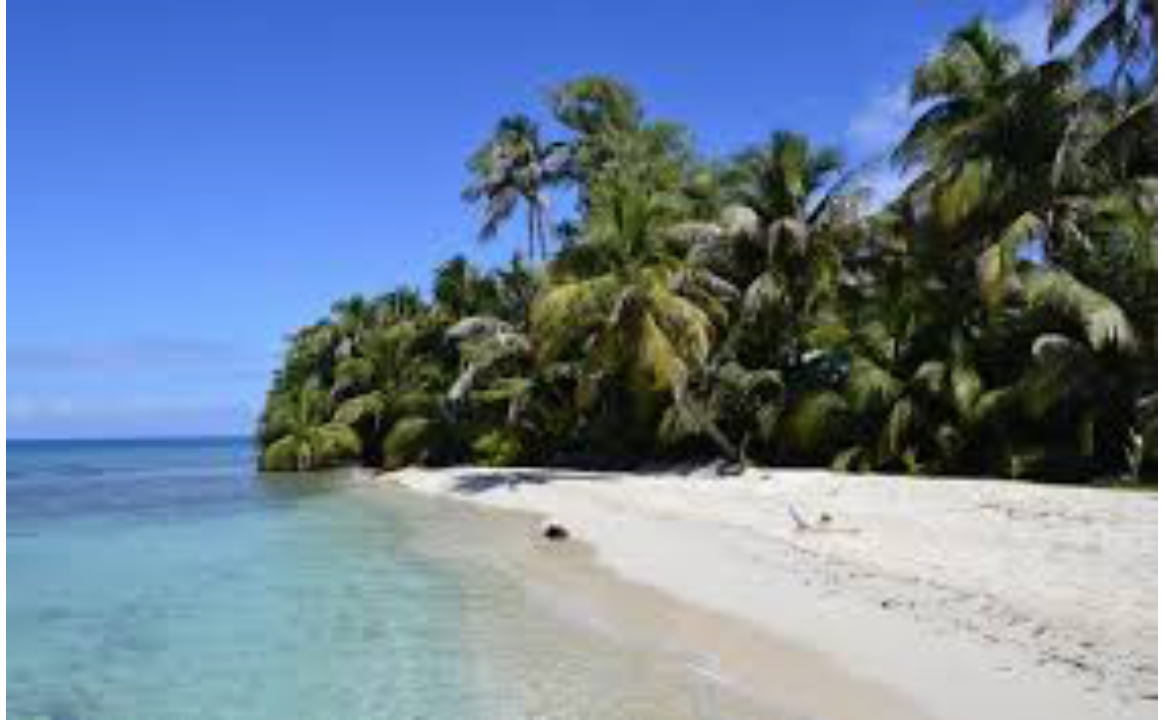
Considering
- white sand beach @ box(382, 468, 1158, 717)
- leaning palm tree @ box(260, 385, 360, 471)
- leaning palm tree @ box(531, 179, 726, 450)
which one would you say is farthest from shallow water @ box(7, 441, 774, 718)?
leaning palm tree @ box(260, 385, 360, 471)

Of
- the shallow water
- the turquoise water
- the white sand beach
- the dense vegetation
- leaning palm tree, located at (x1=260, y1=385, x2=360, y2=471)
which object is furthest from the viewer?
leaning palm tree, located at (x1=260, y1=385, x2=360, y2=471)

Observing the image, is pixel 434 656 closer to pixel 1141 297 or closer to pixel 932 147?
pixel 1141 297

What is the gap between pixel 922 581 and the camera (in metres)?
11.0

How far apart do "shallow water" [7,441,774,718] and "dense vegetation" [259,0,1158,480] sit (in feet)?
19.8

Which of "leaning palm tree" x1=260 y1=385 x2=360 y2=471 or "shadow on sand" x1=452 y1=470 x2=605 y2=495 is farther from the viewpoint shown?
"leaning palm tree" x1=260 y1=385 x2=360 y2=471

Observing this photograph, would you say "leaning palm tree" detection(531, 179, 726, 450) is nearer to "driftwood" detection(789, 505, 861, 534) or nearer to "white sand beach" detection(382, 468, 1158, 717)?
"white sand beach" detection(382, 468, 1158, 717)

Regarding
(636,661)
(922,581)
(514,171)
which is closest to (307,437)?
(514,171)

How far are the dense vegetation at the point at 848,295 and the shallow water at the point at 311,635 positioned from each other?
6038 mm

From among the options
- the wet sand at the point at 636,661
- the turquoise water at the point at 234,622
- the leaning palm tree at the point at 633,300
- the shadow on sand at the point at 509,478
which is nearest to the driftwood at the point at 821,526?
the wet sand at the point at 636,661

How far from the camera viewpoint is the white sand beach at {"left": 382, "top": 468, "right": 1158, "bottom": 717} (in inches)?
295

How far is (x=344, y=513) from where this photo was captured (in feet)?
75.3

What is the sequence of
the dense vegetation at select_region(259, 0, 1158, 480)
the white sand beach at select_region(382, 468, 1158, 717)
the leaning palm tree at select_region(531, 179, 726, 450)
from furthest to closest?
the leaning palm tree at select_region(531, 179, 726, 450)
the dense vegetation at select_region(259, 0, 1158, 480)
the white sand beach at select_region(382, 468, 1158, 717)

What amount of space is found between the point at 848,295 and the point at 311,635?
596 inches

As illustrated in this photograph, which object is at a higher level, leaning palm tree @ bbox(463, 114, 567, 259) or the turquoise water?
leaning palm tree @ bbox(463, 114, 567, 259)
